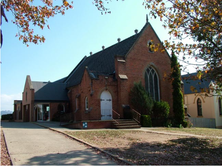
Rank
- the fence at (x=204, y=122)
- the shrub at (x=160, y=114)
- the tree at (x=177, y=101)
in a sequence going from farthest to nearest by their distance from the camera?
the fence at (x=204, y=122) < the tree at (x=177, y=101) < the shrub at (x=160, y=114)

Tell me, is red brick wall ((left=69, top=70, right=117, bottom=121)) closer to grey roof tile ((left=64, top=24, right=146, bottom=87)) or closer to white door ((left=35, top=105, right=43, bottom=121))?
grey roof tile ((left=64, top=24, right=146, bottom=87))

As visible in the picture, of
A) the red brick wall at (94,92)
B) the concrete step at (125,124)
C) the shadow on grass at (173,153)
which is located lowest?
the shadow on grass at (173,153)

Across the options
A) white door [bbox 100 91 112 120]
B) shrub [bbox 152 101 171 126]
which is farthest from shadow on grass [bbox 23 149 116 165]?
shrub [bbox 152 101 171 126]

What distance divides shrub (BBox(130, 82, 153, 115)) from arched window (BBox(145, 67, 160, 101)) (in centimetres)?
308

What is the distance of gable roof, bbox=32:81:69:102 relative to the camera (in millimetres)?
29984

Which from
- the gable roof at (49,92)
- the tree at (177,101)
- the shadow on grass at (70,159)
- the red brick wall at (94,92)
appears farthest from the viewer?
the gable roof at (49,92)

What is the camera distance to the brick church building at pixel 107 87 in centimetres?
2248

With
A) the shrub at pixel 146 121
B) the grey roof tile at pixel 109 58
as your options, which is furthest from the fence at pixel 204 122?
the grey roof tile at pixel 109 58

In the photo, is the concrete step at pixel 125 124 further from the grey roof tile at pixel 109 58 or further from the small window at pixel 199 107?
the small window at pixel 199 107

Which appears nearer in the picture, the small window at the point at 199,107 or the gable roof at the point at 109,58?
the gable roof at the point at 109,58

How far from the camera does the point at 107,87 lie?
75.3ft

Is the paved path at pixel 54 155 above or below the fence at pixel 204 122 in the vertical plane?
above

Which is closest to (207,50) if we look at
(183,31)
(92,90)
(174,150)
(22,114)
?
(183,31)

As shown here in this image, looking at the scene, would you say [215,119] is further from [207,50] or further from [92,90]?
[207,50]
